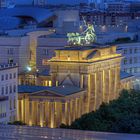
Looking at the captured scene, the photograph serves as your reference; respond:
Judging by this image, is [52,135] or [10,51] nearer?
[52,135]

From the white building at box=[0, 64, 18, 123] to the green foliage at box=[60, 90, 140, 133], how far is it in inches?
157

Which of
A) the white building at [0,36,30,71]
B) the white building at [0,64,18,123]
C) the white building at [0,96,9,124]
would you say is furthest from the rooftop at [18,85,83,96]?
the white building at [0,36,30,71]

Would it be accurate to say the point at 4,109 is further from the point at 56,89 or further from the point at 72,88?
the point at 72,88

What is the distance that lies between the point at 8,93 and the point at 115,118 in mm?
7784

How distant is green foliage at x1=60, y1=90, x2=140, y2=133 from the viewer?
177 feet

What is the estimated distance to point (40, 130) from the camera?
36875mm

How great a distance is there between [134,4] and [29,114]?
117227 millimetres

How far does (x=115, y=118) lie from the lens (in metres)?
60.4

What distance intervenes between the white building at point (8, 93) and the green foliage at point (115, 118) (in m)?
3.98

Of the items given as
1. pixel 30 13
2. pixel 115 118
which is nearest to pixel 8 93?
pixel 115 118

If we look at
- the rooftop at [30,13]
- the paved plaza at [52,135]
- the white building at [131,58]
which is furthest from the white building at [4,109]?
the rooftop at [30,13]

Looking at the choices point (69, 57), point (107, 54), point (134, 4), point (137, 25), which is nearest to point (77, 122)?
point (69, 57)

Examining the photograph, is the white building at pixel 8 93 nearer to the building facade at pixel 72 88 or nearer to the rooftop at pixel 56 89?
the building facade at pixel 72 88

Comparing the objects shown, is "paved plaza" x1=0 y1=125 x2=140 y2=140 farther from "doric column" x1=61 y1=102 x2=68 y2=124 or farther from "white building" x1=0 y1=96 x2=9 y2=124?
"doric column" x1=61 y1=102 x2=68 y2=124
